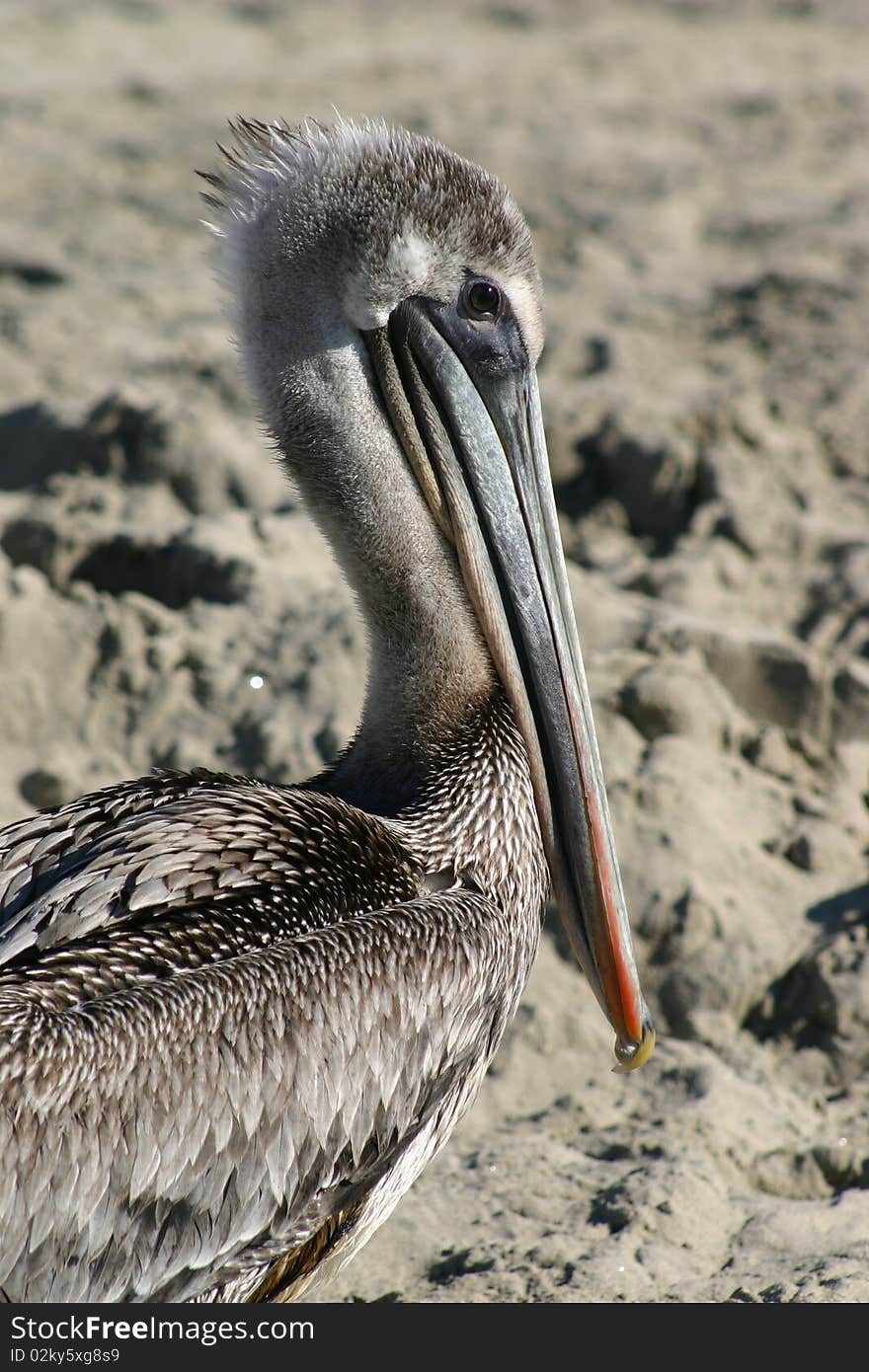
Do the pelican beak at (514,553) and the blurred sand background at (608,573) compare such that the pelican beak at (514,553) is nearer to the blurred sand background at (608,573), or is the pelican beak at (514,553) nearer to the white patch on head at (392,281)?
the white patch on head at (392,281)

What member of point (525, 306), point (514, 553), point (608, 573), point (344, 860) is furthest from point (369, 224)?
point (608, 573)

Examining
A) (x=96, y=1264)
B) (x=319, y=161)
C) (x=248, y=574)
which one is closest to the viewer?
(x=96, y=1264)

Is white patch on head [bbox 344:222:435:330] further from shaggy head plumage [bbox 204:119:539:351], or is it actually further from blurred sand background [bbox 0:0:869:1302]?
blurred sand background [bbox 0:0:869:1302]

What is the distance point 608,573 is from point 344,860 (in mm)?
2650

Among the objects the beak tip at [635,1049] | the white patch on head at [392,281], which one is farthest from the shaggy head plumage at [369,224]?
the beak tip at [635,1049]

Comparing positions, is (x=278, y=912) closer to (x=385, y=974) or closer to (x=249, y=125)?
(x=385, y=974)

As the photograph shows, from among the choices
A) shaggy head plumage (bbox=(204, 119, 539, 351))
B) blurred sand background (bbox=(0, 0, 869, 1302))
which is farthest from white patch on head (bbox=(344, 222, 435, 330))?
blurred sand background (bbox=(0, 0, 869, 1302))

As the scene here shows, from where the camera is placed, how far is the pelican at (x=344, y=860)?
254 cm

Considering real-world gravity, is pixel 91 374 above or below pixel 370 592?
above

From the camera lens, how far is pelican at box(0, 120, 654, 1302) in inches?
100

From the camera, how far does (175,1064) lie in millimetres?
2547

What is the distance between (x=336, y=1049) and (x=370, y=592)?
3.28 feet

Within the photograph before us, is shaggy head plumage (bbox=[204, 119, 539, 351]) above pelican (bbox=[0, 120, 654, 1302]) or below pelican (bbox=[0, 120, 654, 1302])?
above

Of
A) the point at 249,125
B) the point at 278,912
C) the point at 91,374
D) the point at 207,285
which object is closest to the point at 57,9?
the point at 207,285
